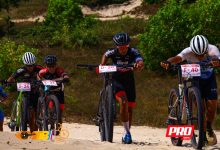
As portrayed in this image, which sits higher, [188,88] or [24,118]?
[188,88]

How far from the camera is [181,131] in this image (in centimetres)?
946

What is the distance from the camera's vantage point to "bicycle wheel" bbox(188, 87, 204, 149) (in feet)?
29.3

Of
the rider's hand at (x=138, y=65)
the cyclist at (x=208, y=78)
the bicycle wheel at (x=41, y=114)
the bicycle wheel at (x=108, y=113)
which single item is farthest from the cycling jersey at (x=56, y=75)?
the cyclist at (x=208, y=78)

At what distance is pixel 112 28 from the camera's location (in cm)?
6238

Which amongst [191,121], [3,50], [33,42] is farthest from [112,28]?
[191,121]

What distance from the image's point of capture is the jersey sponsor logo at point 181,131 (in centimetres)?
927

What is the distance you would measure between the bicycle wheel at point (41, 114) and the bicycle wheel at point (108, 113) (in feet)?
6.28

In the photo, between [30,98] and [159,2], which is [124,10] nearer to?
[159,2]

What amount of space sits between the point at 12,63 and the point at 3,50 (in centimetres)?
179

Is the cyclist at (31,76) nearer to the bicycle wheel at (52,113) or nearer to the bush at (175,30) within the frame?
the bicycle wheel at (52,113)

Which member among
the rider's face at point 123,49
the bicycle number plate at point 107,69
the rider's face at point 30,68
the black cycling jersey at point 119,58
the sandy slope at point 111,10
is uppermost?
the sandy slope at point 111,10

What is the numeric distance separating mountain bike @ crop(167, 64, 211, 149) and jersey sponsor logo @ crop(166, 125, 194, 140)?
A: 0.07 meters

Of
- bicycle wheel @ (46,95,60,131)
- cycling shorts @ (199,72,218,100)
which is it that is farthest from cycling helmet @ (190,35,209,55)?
bicycle wheel @ (46,95,60,131)

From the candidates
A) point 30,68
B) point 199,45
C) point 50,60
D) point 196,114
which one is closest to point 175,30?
point 30,68
